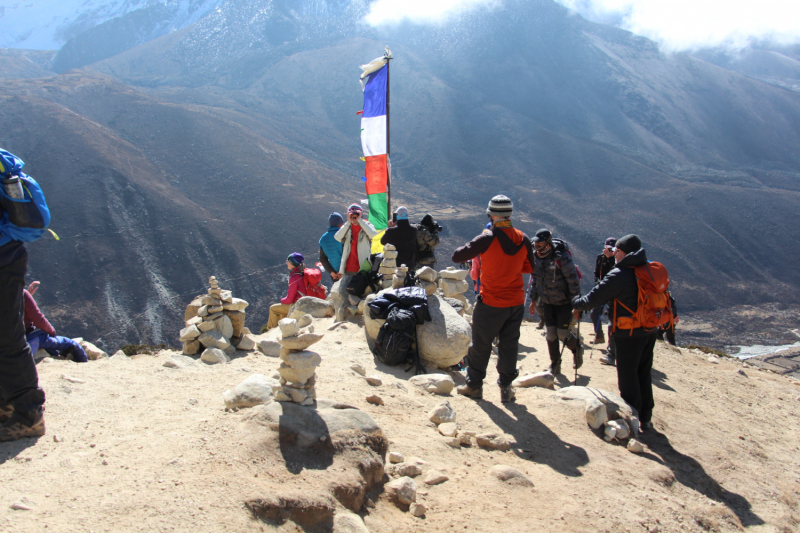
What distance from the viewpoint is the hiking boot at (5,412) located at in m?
2.90

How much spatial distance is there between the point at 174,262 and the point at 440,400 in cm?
2247

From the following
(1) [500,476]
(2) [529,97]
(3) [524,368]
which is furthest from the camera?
(2) [529,97]

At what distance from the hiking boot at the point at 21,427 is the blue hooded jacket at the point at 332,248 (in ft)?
16.9

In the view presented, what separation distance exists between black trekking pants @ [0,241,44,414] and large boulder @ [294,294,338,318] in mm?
4822

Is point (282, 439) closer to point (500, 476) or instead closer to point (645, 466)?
point (500, 476)

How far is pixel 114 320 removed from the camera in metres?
19.6

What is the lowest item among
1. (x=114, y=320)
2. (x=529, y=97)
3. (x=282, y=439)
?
(x=114, y=320)

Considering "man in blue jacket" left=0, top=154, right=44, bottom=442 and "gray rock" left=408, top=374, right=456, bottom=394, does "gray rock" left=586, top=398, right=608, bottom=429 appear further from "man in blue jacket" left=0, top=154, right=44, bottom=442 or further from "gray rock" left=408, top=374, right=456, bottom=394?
"man in blue jacket" left=0, top=154, right=44, bottom=442

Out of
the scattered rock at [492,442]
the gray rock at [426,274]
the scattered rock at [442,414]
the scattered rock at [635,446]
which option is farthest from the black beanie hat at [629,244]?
the gray rock at [426,274]

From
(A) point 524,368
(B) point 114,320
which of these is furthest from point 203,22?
(A) point 524,368

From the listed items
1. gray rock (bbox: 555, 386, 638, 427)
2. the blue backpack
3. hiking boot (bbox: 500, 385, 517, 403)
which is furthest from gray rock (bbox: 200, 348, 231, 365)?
gray rock (bbox: 555, 386, 638, 427)

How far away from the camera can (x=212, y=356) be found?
541 cm

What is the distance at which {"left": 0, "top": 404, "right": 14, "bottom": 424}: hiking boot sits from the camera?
9.51 ft

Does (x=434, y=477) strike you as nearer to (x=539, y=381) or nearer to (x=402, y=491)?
(x=402, y=491)
